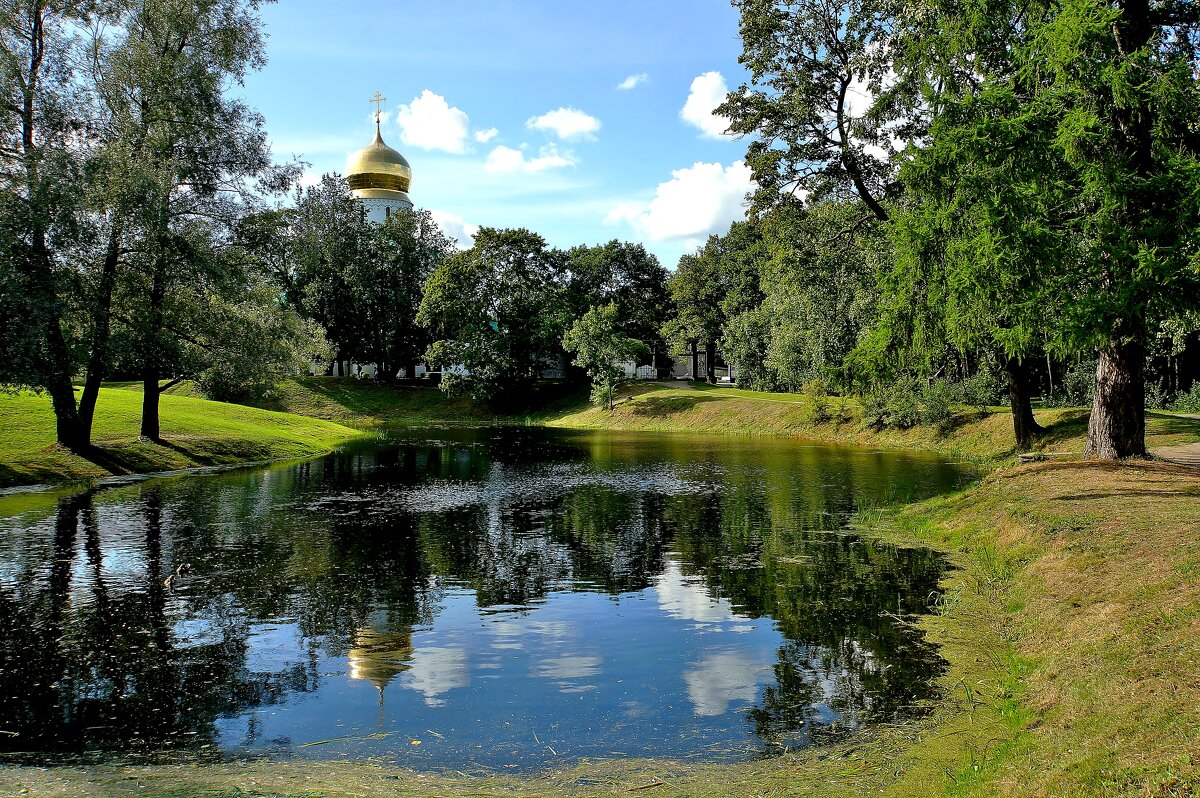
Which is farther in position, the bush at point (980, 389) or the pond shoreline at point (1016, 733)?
the bush at point (980, 389)

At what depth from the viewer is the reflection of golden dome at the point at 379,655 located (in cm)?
1002

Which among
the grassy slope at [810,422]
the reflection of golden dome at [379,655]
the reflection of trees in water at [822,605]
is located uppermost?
the grassy slope at [810,422]

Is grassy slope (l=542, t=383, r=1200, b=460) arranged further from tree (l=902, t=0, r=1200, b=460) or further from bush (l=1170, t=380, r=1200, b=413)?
tree (l=902, t=0, r=1200, b=460)

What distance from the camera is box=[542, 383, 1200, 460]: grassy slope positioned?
30922 millimetres

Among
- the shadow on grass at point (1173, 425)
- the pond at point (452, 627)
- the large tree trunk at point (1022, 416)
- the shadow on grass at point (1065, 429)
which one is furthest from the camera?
the large tree trunk at point (1022, 416)

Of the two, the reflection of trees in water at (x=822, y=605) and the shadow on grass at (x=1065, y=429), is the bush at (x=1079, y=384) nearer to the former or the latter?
the shadow on grass at (x=1065, y=429)

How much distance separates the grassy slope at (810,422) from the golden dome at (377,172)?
37.1 metres

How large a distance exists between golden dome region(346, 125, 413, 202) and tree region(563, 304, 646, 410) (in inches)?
1426

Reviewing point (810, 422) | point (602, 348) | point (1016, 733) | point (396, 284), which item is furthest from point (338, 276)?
point (1016, 733)

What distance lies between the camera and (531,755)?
25.0ft

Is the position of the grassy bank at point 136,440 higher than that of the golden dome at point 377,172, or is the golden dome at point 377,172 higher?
the golden dome at point 377,172

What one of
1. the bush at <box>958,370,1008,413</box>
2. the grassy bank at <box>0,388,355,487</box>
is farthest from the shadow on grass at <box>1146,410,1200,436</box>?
the grassy bank at <box>0,388,355,487</box>

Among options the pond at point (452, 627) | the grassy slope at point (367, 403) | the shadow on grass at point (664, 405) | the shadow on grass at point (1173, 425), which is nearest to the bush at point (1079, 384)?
the shadow on grass at point (1173, 425)

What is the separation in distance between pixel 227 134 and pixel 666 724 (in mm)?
29707
